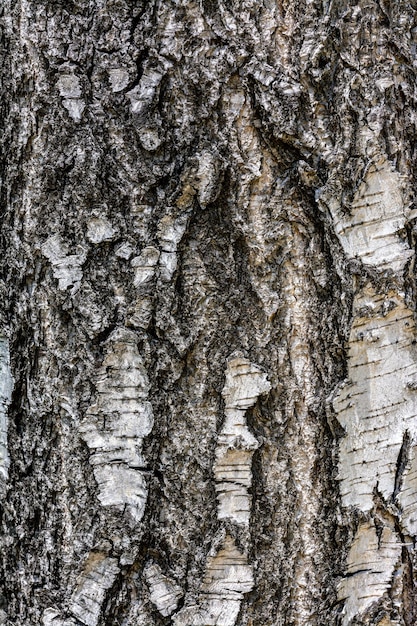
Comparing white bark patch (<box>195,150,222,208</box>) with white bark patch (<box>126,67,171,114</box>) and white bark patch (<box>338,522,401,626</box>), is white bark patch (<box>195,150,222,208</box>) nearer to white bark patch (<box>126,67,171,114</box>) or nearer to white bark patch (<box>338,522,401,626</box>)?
white bark patch (<box>126,67,171,114</box>)

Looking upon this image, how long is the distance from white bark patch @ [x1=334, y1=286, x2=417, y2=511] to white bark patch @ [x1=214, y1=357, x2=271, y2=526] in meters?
0.16

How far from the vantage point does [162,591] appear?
1.25 meters

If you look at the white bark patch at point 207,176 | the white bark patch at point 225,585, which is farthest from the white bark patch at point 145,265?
the white bark patch at point 225,585

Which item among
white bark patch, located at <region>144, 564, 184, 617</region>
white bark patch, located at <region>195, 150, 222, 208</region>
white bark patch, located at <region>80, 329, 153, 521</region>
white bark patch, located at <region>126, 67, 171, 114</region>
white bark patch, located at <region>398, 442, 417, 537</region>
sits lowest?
white bark patch, located at <region>144, 564, 184, 617</region>

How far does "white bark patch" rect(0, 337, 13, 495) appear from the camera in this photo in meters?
1.34

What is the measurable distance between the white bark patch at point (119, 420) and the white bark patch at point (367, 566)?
380 mm

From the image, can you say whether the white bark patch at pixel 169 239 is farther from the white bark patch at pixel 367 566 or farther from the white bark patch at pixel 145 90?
the white bark patch at pixel 367 566

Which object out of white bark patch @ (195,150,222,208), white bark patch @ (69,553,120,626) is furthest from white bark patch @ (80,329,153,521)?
white bark patch @ (195,150,222,208)

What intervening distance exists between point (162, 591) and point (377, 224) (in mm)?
738

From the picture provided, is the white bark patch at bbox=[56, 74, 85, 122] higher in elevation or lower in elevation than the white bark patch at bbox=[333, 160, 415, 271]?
higher

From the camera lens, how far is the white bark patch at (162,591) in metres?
1.25

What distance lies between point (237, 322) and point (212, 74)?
434 mm

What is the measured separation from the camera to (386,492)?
1270mm

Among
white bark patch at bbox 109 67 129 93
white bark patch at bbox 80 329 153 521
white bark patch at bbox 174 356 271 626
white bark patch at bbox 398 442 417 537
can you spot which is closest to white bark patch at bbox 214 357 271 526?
white bark patch at bbox 174 356 271 626
